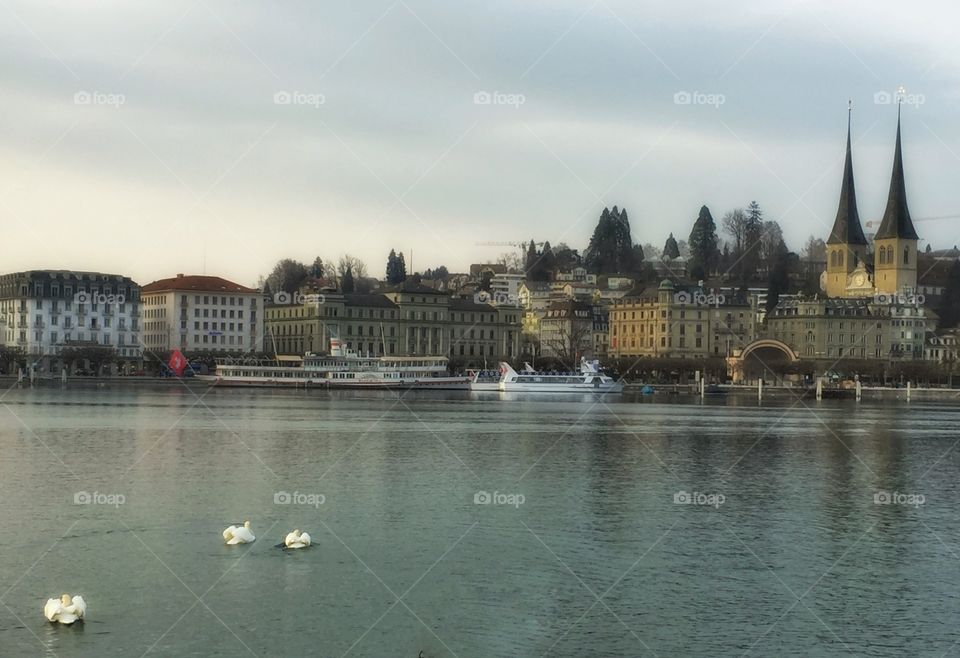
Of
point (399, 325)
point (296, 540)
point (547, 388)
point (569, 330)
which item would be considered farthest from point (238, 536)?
point (569, 330)

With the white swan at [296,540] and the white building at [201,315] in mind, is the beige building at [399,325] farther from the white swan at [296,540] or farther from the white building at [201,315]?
the white swan at [296,540]

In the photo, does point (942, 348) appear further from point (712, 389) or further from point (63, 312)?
point (63, 312)

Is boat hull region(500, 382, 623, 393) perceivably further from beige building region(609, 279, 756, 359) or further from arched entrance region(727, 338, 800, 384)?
beige building region(609, 279, 756, 359)

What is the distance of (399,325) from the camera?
177250 millimetres

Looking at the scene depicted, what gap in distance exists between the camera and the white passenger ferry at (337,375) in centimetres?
13600

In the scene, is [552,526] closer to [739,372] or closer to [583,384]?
[583,384]

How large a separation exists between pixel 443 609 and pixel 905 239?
571 feet

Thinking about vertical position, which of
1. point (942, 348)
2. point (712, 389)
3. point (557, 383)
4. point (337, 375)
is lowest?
point (712, 389)

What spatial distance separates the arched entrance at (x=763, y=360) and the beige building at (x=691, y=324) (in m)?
12.5

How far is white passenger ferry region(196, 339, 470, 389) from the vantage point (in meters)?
136

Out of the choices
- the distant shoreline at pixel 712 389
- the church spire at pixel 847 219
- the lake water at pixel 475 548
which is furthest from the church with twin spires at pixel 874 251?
the lake water at pixel 475 548

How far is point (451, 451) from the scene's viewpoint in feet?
173

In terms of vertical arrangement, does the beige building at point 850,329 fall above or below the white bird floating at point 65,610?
above

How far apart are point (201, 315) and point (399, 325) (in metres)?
26.3
